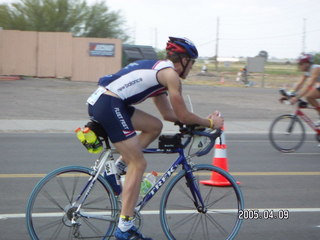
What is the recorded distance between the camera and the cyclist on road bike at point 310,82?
484 inches

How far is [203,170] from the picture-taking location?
5543 millimetres

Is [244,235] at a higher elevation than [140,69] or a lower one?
lower

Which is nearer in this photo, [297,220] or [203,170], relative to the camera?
[203,170]

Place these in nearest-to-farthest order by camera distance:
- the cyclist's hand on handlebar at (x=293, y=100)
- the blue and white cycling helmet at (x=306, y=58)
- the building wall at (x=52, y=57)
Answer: the cyclist's hand on handlebar at (x=293, y=100) < the blue and white cycling helmet at (x=306, y=58) < the building wall at (x=52, y=57)

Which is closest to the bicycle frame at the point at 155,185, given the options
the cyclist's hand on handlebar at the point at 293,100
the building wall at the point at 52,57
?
the cyclist's hand on handlebar at the point at 293,100

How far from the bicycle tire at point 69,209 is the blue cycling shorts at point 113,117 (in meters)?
0.42

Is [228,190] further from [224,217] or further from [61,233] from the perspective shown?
[61,233]

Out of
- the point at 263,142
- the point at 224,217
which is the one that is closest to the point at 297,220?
the point at 224,217

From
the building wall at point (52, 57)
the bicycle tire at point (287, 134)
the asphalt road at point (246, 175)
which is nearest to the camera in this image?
the asphalt road at point (246, 175)

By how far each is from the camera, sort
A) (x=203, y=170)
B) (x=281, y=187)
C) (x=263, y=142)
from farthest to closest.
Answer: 1. (x=263, y=142)
2. (x=281, y=187)
3. (x=203, y=170)

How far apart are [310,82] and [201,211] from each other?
7499 millimetres

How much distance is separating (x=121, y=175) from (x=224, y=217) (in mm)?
1078
